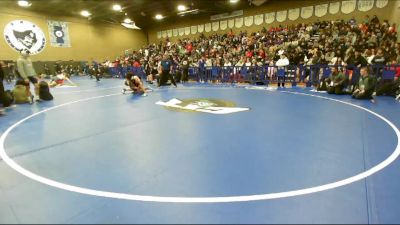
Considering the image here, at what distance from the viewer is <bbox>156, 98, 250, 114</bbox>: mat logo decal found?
6742 millimetres

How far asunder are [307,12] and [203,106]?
1738cm

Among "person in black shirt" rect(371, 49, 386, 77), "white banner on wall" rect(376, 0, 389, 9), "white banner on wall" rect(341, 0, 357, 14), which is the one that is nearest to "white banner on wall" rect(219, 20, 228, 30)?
"white banner on wall" rect(341, 0, 357, 14)

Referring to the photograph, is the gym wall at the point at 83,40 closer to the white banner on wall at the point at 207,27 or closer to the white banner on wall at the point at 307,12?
the white banner on wall at the point at 207,27

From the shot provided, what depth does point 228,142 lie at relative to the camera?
4230mm

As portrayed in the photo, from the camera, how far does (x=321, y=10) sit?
1958 centimetres

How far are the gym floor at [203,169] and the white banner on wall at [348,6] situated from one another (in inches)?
614

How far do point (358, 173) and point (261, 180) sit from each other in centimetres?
122

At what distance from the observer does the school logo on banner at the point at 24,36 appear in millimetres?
21844

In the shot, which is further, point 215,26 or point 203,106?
point 215,26

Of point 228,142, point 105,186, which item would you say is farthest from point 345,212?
point 105,186

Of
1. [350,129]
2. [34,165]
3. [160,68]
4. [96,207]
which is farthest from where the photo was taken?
[160,68]

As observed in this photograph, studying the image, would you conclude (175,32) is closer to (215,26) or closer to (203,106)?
(215,26)

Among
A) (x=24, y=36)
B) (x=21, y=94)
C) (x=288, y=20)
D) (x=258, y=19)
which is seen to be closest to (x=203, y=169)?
(x=21, y=94)

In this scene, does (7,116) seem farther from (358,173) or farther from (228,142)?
(358,173)
